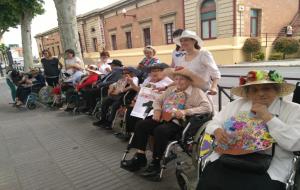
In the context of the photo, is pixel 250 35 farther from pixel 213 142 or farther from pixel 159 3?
pixel 213 142

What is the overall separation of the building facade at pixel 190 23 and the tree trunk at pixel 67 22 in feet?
41.8

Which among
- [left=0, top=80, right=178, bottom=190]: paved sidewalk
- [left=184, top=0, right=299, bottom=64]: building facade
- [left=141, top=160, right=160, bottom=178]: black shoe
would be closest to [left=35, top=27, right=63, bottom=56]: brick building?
[left=184, top=0, right=299, bottom=64]: building facade

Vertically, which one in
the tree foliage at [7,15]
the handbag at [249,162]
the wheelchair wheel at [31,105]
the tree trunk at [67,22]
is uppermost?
the tree foliage at [7,15]

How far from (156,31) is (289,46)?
11339 mm

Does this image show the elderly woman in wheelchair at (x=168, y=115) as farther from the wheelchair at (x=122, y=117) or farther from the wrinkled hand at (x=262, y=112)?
the wheelchair at (x=122, y=117)

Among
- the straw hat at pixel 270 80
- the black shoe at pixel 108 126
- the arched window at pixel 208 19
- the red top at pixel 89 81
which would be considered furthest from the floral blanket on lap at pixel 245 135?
the arched window at pixel 208 19

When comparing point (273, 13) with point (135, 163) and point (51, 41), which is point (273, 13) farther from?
point (51, 41)

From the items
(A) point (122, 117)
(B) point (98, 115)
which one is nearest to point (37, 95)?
(B) point (98, 115)

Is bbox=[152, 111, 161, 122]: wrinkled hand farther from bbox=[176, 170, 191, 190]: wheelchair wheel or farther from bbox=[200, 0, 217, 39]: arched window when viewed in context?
bbox=[200, 0, 217, 39]: arched window

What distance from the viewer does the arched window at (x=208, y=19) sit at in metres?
19.8

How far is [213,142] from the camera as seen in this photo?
2.38 metres

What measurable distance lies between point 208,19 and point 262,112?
63.6 ft

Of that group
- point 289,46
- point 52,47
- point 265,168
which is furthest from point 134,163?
point 52,47

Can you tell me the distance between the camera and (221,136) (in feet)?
7.32
